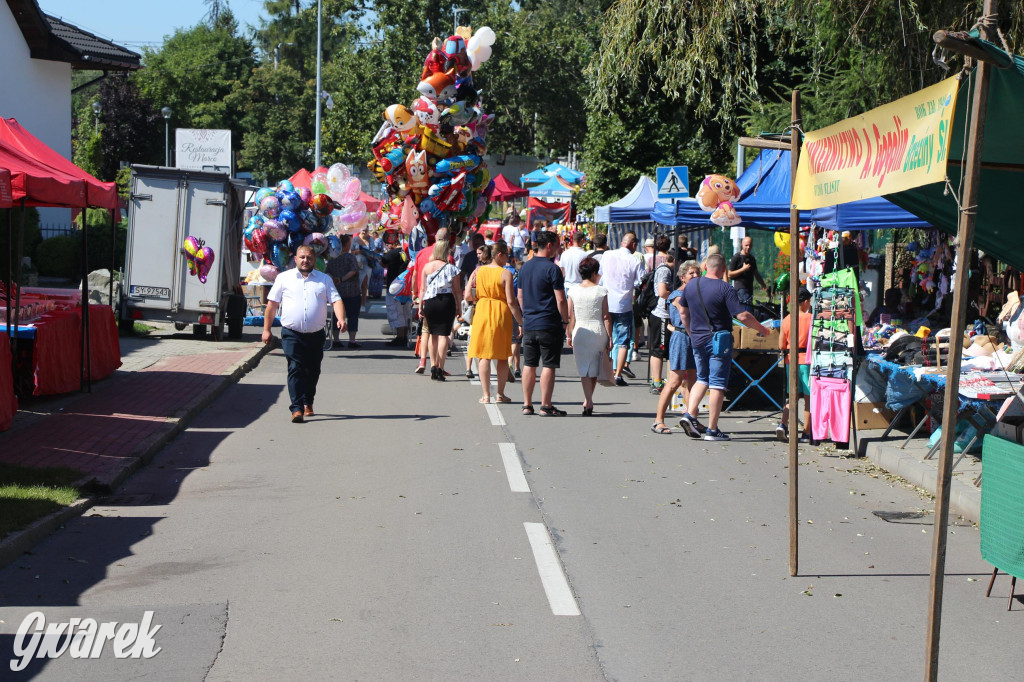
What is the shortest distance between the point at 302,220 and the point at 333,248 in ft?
2.36

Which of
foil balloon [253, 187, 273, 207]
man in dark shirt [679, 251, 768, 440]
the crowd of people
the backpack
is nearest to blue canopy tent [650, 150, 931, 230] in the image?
the crowd of people

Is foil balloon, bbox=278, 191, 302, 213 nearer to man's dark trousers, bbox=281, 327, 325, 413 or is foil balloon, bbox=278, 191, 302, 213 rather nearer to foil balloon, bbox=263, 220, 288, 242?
foil balloon, bbox=263, 220, 288, 242

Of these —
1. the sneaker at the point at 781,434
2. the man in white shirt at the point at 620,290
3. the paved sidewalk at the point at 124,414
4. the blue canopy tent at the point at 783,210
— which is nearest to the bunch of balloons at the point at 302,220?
the paved sidewalk at the point at 124,414

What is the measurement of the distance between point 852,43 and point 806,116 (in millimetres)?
3791

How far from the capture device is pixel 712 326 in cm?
1116

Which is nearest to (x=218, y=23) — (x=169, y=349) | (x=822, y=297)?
(x=169, y=349)

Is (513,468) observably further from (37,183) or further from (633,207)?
(633,207)

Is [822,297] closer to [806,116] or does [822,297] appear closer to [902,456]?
[902,456]

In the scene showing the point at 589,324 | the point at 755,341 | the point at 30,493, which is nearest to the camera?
the point at 30,493

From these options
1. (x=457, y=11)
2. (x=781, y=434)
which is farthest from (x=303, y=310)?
(x=457, y=11)

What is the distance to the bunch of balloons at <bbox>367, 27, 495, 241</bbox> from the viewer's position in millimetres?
20266

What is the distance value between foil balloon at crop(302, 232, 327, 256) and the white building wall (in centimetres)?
1073

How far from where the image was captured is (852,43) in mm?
15359

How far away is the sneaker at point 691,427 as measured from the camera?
38.1 feet
